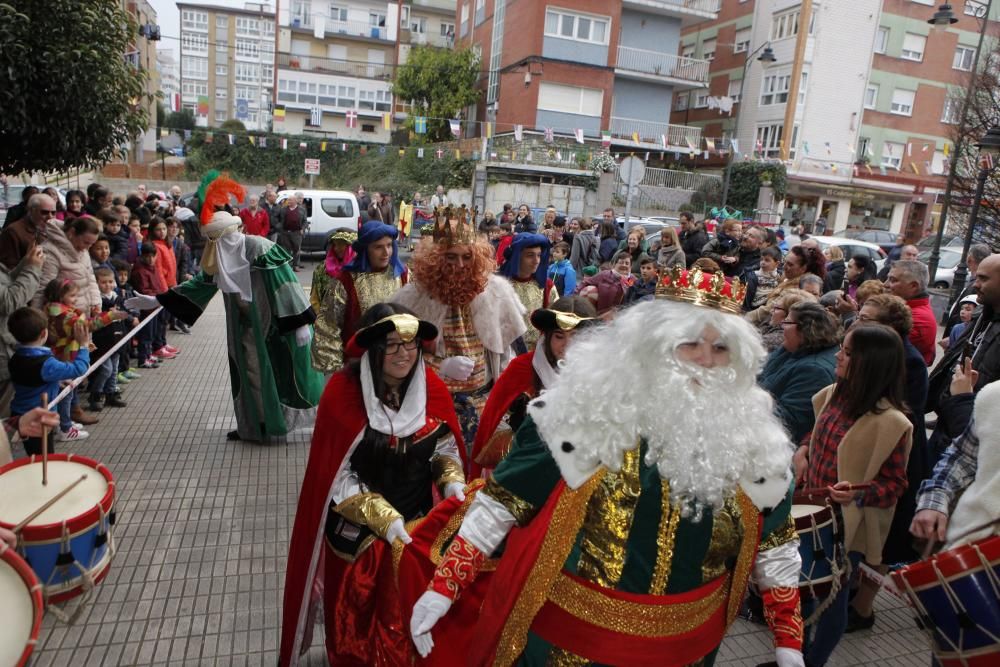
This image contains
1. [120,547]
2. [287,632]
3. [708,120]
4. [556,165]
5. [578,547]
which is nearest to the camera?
[578,547]

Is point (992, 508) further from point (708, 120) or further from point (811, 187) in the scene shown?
point (708, 120)

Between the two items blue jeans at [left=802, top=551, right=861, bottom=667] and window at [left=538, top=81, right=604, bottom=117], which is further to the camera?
window at [left=538, top=81, right=604, bottom=117]

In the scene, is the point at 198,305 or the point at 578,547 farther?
the point at 198,305

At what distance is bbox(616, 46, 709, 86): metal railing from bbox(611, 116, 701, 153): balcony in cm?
223

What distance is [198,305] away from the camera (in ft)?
17.7

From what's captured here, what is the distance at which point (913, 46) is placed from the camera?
31.4 m


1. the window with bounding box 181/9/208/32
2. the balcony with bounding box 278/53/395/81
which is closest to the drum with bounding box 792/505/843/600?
the balcony with bounding box 278/53/395/81

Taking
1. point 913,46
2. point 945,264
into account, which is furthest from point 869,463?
point 913,46

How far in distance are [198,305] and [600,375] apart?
4.40m

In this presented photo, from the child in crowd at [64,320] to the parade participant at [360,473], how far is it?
3.46 meters

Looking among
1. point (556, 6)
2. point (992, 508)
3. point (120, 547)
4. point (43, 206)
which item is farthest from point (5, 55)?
point (556, 6)

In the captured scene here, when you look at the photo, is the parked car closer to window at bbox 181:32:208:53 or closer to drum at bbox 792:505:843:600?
drum at bbox 792:505:843:600

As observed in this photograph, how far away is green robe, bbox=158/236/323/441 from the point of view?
5.34 metres

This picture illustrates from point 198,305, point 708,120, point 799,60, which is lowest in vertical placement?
point 198,305
